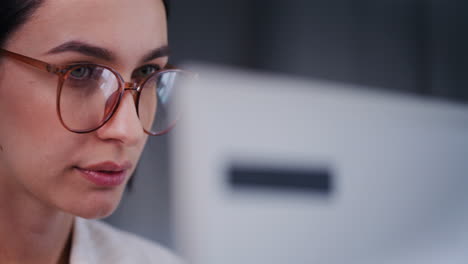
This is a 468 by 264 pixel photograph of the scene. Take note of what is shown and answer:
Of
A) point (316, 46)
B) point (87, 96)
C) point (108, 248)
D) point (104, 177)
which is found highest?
point (316, 46)

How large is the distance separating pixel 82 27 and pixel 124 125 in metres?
0.16

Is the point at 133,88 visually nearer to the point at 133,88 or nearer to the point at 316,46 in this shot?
the point at 133,88

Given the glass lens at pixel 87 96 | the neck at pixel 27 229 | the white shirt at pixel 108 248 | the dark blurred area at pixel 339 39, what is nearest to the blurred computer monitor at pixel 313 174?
the white shirt at pixel 108 248

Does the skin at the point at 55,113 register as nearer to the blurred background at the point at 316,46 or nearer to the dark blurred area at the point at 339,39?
the blurred background at the point at 316,46

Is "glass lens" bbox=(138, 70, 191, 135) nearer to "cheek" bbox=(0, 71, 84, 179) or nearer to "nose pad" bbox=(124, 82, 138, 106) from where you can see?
"nose pad" bbox=(124, 82, 138, 106)

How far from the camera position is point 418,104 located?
191cm

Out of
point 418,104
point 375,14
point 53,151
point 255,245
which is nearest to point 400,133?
point 418,104

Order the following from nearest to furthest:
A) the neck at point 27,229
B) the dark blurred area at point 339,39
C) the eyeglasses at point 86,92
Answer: the eyeglasses at point 86,92
the neck at point 27,229
the dark blurred area at point 339,39

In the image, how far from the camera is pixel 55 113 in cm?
73

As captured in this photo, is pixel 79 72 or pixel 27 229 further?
pixel 27 229

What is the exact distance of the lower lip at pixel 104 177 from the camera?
2.54 feet

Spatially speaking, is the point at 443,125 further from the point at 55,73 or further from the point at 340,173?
the point at 55,73

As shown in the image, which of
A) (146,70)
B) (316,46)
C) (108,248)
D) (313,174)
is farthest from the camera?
(316,46)

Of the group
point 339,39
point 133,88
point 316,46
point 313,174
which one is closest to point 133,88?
point 133,88
